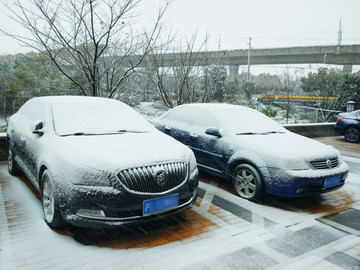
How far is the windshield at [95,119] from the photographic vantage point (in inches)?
141

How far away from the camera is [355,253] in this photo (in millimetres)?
2918

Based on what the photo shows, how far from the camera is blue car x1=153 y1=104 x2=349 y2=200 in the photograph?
3883mm

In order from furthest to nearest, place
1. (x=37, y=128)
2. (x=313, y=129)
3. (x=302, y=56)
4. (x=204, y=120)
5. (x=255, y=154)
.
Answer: (x=302, y=56), (x=313, y=129), (x=204, y=120), (x=255, y=154), (x=37, y=128)

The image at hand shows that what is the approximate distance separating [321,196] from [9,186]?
500 centimetres

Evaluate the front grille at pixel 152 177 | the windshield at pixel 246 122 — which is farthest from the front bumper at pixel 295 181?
the front grille at pixel 152 177

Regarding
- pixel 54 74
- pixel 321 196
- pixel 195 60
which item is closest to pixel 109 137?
pixel 321 196

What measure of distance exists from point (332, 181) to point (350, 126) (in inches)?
267

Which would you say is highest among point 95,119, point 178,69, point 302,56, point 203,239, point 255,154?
point 302,56

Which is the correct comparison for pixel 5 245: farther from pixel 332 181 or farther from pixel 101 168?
pixel 332 181

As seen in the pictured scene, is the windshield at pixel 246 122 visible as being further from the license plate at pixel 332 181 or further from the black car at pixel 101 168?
the black car at pixel 101 168

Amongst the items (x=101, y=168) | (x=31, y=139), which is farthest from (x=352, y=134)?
(x=31, y=139)

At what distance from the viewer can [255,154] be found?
416 cm

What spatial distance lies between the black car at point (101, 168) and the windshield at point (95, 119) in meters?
0.01

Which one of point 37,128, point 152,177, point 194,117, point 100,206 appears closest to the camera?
point 100,206
